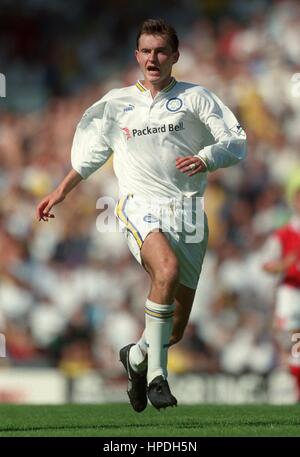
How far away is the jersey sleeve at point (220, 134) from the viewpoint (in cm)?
717

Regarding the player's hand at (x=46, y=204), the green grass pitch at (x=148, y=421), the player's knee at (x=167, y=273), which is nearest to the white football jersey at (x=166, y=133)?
the player's hand at (x=46, y=204)

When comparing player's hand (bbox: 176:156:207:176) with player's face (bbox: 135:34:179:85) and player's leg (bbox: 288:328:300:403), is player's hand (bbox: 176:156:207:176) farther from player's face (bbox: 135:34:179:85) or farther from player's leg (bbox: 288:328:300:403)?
player's leg (bbox: 288:328:300:403)

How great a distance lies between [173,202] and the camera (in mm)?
7465

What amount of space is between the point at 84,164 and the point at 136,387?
5.07 feet

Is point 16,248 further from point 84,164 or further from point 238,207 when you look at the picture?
point 84,164

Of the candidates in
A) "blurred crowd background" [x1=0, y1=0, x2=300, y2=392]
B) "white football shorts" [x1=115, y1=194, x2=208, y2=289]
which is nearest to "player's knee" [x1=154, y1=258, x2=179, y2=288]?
"white football shorts" [x1=115, y1=194, x2=208, y2=289]

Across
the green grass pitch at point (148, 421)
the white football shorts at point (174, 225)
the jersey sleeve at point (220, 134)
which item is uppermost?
the jersey sleeve at point (220, 134)

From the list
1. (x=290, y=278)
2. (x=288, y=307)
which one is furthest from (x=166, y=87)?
(x=288, y=307)

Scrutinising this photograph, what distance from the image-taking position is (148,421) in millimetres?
7648

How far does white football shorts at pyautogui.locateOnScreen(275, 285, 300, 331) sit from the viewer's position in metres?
11.4

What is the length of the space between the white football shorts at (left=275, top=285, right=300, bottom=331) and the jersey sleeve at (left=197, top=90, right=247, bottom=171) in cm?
413

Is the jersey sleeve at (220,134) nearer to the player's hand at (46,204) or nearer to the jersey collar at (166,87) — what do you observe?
the jersey collar at (166,87)

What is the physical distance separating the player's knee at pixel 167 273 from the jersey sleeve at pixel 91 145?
116cm

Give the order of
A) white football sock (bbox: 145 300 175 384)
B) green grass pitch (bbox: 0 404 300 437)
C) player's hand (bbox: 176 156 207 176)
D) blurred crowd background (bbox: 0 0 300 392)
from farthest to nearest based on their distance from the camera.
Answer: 1. blurred crowd background (bbox: 0 0 300 392)
2. white football sock (bbox: 145 300 175 384)
3. player's hand (bbox: 176 156 207 176)
4. green grass pitch (bbox: 0 404 300 437)
